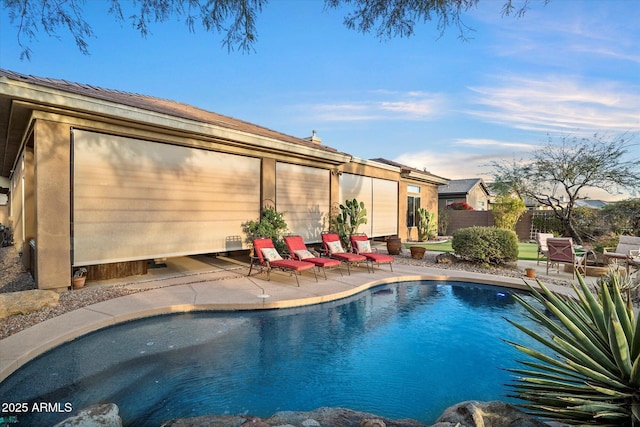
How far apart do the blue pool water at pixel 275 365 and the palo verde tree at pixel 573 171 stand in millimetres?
15918

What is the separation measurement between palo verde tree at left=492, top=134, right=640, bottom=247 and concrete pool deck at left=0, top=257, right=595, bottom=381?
1039 centimetres

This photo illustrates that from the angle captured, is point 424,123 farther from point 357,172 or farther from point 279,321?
point 279,321

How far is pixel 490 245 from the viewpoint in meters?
10.8

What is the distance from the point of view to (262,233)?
33.0ft

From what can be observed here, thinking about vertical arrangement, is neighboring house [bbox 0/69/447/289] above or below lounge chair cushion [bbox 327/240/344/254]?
above

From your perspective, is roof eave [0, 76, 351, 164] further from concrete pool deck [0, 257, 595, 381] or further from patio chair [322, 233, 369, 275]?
concrete pool deck [0, 257, 595, 381]

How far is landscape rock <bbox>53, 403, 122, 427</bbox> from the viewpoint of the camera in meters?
2.73

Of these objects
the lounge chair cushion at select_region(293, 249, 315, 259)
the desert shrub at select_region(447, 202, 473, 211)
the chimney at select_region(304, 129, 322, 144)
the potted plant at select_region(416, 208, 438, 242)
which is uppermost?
the chimney at select_region(304, 129, 322, 144)

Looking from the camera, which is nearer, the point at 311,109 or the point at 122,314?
the point at 122,314

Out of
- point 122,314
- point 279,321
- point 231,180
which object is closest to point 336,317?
point 279,321

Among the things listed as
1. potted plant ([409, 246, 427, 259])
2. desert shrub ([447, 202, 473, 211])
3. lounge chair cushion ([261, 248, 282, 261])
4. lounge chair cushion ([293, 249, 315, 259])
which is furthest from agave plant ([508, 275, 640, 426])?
desert shrub ([447, 202, 473, 211])

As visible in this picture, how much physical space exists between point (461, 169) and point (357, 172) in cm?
2165

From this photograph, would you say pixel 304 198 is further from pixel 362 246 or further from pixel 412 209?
pixel 412 209

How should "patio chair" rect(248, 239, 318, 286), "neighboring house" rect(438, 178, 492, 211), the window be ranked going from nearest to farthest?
1. "patio chair" rect(248, 239, 318, 286)
2. the window
3. "neighboring house" rect(438, 178, 492, 211)
